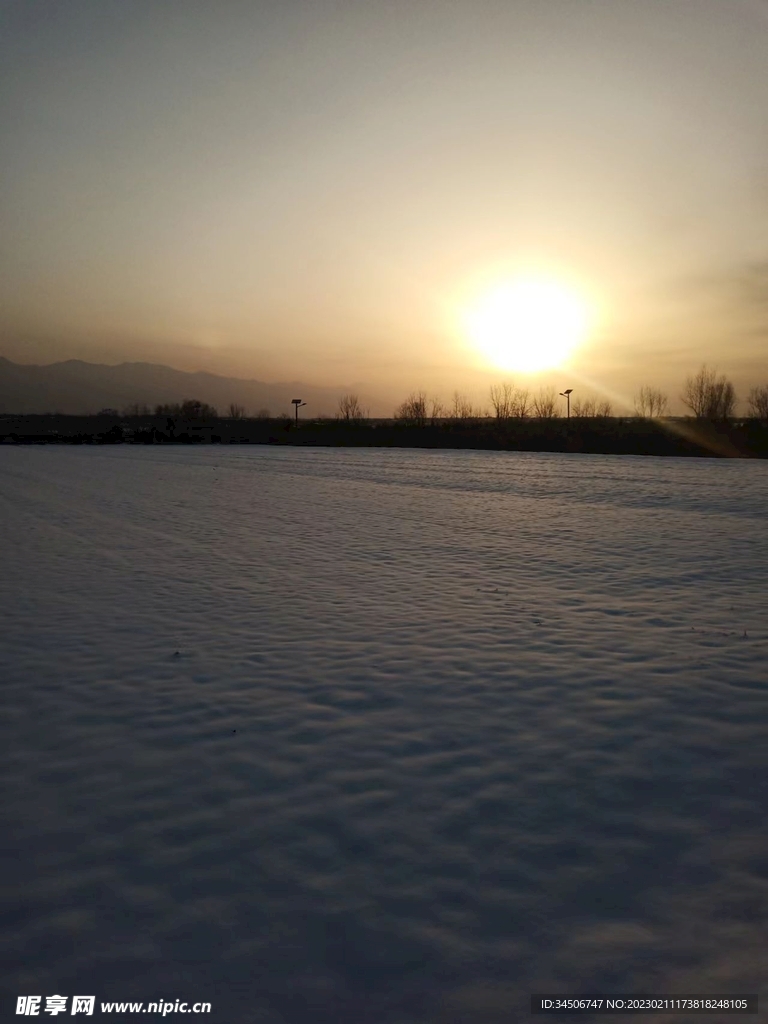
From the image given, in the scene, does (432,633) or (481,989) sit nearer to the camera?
(481,989)

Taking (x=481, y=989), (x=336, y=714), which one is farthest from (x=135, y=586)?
(x=481, y=989)

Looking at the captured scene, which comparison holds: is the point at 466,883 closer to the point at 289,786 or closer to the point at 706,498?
the point at 289,786

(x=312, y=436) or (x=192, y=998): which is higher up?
(x=312, y=436)

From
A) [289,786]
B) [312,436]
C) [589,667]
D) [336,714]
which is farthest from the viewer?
[312,436]

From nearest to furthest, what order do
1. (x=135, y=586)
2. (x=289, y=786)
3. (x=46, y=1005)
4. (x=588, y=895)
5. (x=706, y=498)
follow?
(x=46, y=1005)
(x=588, y=895)
(x=289, y=786)
(x=135, y=586)
(x=706, y=498)

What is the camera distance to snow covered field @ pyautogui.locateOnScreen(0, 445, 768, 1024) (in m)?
3.34

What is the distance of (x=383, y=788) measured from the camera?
16.2ft

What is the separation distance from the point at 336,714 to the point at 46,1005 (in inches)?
130

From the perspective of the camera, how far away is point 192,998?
10.4 feet

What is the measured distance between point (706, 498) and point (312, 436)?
66.4m

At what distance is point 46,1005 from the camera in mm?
3168

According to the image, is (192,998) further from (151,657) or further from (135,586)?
(135,586)

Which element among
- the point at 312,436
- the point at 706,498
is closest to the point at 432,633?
the point at 706,498

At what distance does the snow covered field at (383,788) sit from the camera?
3.34m
